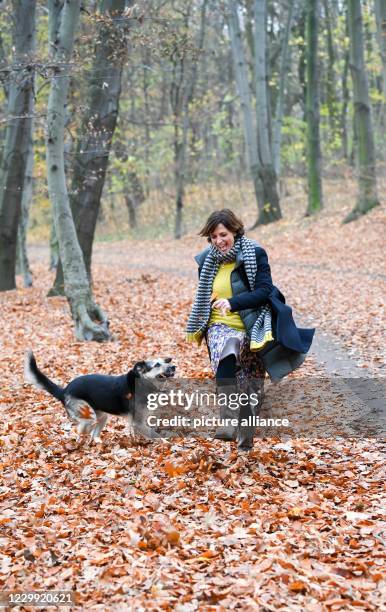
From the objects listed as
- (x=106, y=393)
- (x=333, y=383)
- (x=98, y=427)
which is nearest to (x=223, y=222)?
(x=106, y=393)

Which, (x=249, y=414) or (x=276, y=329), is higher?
(x=276, y=329)

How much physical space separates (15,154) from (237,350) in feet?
44.8

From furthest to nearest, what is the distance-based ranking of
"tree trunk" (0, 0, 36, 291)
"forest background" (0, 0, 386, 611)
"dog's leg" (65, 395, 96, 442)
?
"tree trunk" (0, 0, 36, 291) → "dog's leg" (65, 395, 96, 442) → "forest background" (0, 0, 386, 611)

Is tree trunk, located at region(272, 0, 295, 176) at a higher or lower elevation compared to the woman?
higher

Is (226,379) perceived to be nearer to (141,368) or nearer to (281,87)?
(141,368)

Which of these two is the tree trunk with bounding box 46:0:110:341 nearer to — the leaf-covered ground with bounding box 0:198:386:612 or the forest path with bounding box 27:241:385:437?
the leaf-covered ground with bounding box 0:198:386:612

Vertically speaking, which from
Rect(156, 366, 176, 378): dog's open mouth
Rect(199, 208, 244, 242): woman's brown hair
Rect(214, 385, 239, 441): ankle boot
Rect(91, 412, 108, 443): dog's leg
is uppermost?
Rect(199, 208, 244, 242): woman's brown hair

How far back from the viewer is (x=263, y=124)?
88.1ft

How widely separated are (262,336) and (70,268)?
7.18 meters

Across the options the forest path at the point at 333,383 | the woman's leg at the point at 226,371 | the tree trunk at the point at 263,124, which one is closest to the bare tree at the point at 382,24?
the tree trunk at the point at 263,124

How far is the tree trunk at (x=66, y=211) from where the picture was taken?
11.9 m

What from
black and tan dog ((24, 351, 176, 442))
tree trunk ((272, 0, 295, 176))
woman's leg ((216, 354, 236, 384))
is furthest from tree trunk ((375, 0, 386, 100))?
woman's leg ((216, 354, 236, 384))

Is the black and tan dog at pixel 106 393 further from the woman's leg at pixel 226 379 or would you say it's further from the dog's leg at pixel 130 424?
the woman's leg at pixel 226 379

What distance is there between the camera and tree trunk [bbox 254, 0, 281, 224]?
26.1 metres
